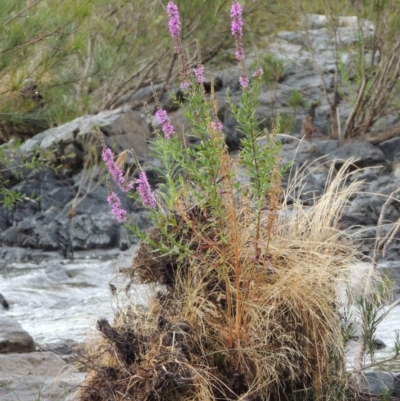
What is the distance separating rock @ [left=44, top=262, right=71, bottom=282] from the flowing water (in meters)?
0.02

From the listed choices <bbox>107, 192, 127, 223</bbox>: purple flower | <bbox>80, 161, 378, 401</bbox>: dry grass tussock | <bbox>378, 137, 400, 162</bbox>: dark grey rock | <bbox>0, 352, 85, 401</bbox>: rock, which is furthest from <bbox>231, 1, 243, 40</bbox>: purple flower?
<bbox>378, 137, 400, 162</bbox>: dark grey rock

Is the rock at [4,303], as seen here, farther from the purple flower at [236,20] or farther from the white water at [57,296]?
the purple flower at [236,20]

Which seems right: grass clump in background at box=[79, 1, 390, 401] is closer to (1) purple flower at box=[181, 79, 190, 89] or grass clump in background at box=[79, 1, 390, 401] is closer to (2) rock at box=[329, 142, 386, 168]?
(1) purple flower at box=[181, 79, 190, 89]

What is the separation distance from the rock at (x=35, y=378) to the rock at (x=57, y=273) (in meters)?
5.68

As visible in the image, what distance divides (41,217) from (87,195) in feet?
2.70

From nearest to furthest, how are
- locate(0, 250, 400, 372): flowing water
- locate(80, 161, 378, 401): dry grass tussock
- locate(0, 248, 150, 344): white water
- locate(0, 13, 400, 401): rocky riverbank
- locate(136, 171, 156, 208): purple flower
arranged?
locate(80, 161, 378, 401): dry grass tussock, locate(136, 171, 156, 208): purple flower, locate(0, 250, 400, 372): flowing water, locate(0, 248, 150, 344): white water, locate(0, 13, 400, 401): rocky riverbank

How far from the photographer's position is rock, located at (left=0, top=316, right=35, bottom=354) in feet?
18.0

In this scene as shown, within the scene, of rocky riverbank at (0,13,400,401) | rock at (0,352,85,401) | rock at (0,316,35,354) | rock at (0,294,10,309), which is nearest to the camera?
rock at (0,352,85,401)

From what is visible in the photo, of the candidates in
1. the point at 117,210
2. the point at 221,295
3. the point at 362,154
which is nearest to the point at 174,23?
the point at 117,210

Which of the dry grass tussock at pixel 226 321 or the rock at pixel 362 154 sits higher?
the dry grass tussock at pixel 226 321

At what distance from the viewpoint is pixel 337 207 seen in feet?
15.1

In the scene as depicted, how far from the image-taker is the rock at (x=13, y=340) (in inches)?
216

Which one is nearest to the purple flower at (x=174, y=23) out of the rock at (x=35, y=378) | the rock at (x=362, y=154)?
the rock at (x=35, y=378)

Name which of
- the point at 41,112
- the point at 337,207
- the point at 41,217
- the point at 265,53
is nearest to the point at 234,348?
the point at 337,207
